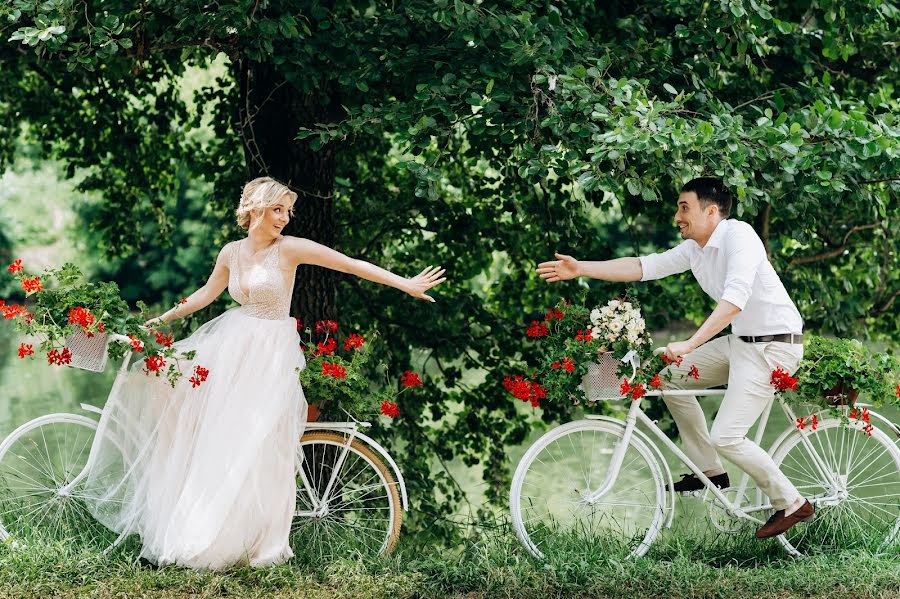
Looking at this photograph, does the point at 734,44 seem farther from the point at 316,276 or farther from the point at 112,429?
the point at 112,429

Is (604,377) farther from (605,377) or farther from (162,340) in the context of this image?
(162,340)

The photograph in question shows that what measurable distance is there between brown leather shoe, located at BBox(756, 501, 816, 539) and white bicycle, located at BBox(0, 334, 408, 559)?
1765 millimetres

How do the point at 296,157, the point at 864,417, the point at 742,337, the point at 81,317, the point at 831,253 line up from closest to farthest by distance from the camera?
1. the point at 81,317
2. the point at 742,337
3. the point at 864,417
4. the point at 296,157
5. the point at 831,253

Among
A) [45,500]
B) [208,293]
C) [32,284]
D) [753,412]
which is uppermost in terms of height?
[32,284]

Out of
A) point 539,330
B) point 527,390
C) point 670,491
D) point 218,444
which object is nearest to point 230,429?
point 218,444

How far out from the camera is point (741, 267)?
4809 millimetres

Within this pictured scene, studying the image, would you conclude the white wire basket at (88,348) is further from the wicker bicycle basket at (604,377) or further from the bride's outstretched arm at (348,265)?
the wicker bicycle basket at (604,377)

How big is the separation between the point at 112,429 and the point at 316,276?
1.73 meters

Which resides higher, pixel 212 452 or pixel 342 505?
pixel 212 452

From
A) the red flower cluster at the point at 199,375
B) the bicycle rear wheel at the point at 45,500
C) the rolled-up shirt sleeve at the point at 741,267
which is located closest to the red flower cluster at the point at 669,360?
the rolled-up shirt sleeve at the point at 741,267

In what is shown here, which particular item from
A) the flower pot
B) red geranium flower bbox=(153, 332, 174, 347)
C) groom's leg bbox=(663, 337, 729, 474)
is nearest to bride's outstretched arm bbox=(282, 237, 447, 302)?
red geranium flower bbox=(153, 332, 174, 347)

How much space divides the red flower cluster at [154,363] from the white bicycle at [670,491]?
5.76 ft

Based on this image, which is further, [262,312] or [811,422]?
[811,422]

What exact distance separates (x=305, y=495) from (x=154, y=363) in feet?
3.45
